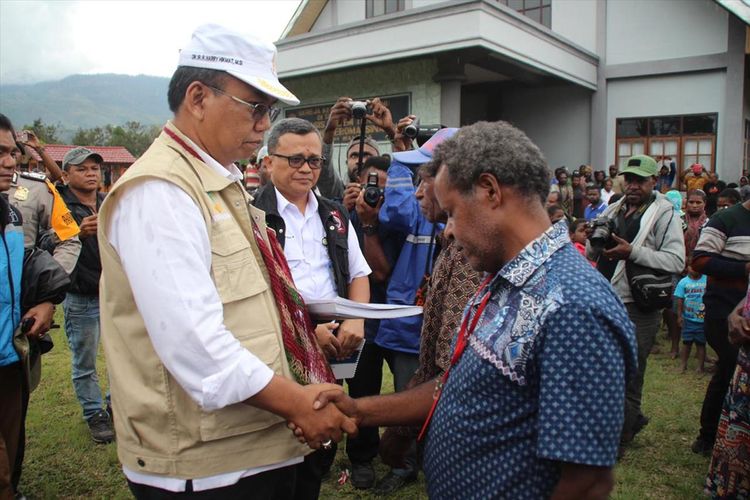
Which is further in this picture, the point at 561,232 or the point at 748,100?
the point at 748,100

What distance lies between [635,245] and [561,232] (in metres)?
3.20

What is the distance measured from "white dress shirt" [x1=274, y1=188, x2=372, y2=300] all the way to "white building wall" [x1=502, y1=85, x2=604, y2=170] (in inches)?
574

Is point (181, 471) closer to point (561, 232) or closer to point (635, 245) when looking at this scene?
point (561, 232)

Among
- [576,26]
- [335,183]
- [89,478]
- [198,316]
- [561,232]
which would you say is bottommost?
[89,478]

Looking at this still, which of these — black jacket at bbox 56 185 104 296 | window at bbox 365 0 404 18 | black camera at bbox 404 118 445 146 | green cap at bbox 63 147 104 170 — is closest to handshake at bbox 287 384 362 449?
black camera at bbox 404 118 445 146

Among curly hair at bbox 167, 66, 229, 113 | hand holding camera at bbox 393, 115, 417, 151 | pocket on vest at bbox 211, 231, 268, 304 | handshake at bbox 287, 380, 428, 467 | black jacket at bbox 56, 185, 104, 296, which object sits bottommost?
handshake at bbox 287, 380, 428, 467

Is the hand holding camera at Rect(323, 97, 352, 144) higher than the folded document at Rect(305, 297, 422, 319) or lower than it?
higher

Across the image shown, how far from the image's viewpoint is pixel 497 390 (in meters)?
1.43

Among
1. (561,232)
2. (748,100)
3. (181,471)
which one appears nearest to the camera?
(561,232)

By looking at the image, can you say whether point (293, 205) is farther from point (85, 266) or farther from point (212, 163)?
point (85, 266)

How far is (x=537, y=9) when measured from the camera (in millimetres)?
17156

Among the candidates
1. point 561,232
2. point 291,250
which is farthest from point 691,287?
point 561,232

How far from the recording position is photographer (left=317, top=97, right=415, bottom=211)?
13.6ft

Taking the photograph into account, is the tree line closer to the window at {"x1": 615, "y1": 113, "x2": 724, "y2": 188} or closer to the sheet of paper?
the window at {"x1": 615, "y1": 113, "x2": 724, "y2": 188}
